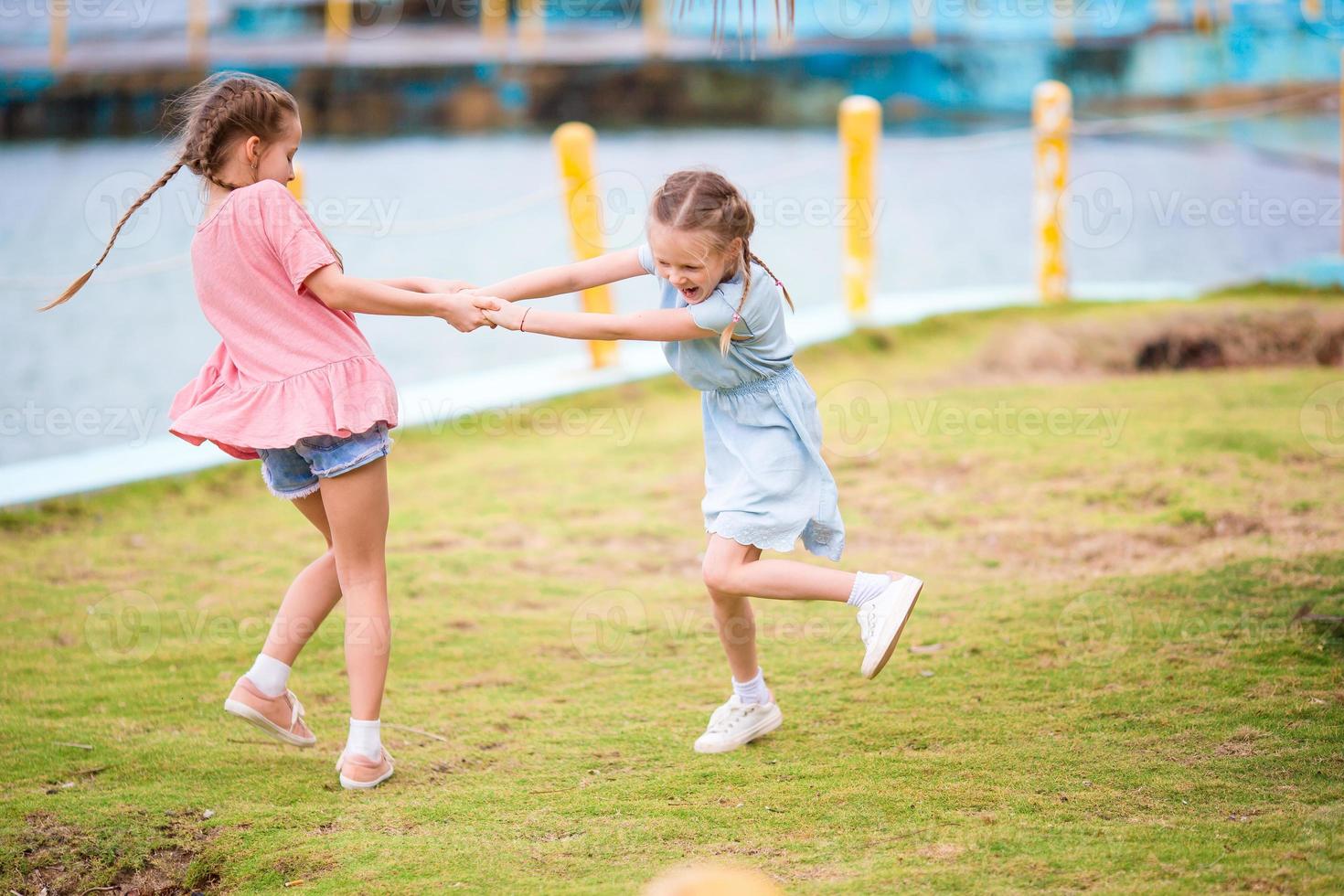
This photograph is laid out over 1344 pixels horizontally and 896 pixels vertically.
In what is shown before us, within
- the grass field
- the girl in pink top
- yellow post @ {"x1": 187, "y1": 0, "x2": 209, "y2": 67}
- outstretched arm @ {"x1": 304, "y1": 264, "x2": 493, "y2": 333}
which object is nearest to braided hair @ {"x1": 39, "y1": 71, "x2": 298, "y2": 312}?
the girl in pink top

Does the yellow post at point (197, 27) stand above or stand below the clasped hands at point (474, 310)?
above

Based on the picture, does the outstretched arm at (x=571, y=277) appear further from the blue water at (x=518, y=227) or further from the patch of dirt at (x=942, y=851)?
the blue water at (x=518, y=227)

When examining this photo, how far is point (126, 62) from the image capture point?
2300 cm

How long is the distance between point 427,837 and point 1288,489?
3.59 metres

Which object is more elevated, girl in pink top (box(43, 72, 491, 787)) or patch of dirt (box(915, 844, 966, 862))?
girl in pink top (box(43, 72, 491, 787))

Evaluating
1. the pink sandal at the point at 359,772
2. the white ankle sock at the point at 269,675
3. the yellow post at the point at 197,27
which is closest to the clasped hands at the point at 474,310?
the white ankle sock at the point at 269,675

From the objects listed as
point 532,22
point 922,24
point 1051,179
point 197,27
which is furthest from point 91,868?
point 197,27

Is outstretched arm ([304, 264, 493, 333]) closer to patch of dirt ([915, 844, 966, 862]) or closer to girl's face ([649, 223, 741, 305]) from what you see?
girl's face ([649, 223, 741, 305])

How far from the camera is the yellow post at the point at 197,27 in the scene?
23.7 metres

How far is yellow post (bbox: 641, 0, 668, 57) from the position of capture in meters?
22.5

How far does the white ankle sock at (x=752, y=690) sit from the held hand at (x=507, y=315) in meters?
0.99

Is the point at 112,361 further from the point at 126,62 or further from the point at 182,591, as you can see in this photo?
the point at 126,62

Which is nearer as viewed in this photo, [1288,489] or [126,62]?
[1288,489]

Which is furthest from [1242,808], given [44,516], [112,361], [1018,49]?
[1018,49]
